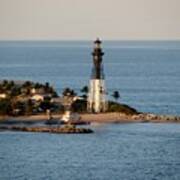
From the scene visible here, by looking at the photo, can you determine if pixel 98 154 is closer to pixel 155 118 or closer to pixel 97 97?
pixel 155 118

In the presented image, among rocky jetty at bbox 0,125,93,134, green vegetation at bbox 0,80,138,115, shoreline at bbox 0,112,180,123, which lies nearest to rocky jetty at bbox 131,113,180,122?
shoreline at bbox 0,112,180,123

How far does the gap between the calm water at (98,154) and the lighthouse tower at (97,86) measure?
16.7ft

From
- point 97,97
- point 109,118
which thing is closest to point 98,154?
point 109,118

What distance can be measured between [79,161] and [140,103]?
3837cm

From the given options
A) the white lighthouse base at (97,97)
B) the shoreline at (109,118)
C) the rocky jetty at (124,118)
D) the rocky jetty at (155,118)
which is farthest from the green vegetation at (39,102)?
the rocky jetty at (155,118)

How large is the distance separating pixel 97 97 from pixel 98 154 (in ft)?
62.3

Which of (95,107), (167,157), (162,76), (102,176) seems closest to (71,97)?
(95,107)

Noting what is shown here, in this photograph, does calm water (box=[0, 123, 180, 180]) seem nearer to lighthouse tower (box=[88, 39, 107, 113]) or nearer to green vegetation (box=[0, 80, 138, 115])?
lighthouse tower (box=[88, 39, 107, 113])

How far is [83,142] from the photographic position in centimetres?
7400

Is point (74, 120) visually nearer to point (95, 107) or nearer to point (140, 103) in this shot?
point (95, 107)

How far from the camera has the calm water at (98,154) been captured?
6078cm

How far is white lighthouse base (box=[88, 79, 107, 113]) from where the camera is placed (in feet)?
284

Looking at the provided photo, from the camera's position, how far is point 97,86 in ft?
284

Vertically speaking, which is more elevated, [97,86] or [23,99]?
[97,86]
